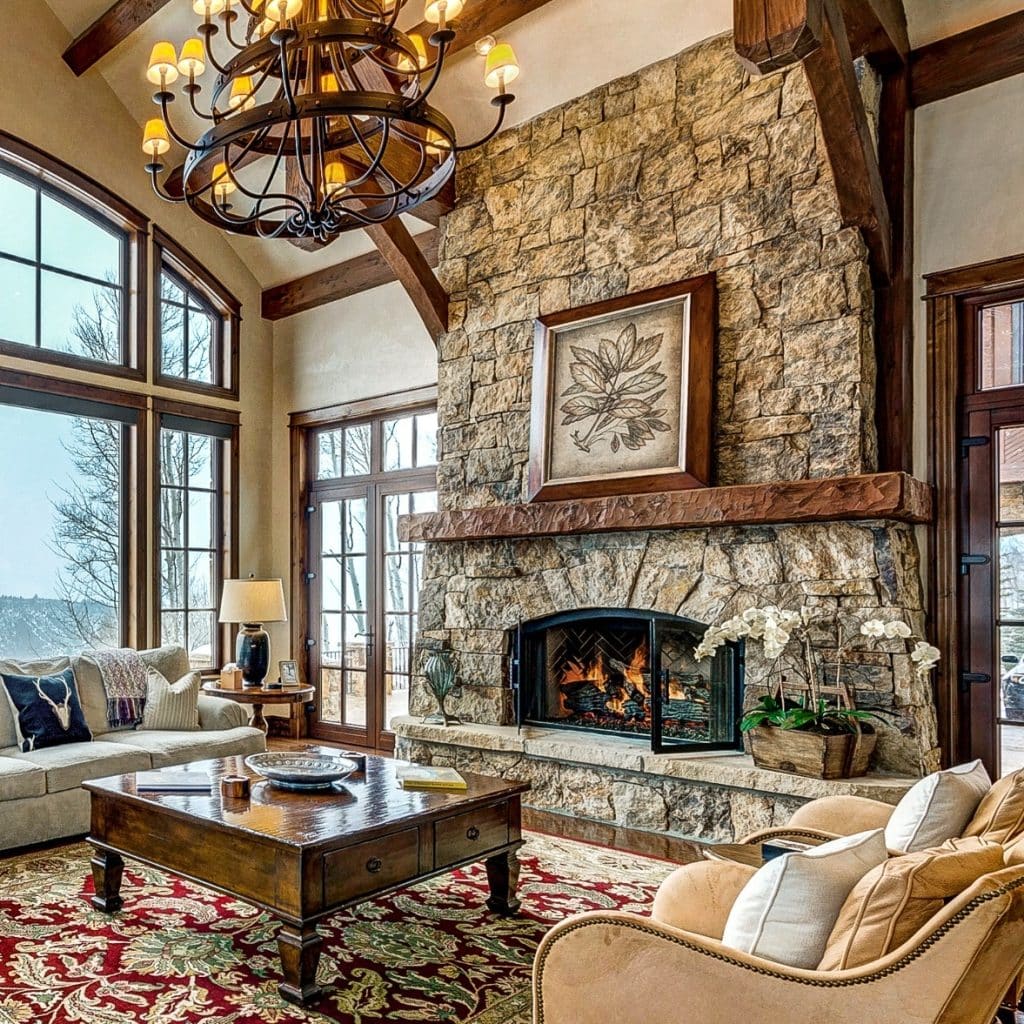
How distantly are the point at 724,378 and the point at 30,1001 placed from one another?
12.1 ft

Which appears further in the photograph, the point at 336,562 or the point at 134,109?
the point at 336,562

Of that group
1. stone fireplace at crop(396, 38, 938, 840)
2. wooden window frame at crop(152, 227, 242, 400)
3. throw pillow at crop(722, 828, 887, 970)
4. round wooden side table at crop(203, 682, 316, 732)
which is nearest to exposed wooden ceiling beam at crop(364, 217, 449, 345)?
stone fireplace at crop(396, 38, 938, 840)

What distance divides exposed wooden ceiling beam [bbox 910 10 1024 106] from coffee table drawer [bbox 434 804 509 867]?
145 inches

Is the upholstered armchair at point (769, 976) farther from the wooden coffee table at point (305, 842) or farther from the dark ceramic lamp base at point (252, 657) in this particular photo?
the dark ceramic lamp base at point (252, 657)

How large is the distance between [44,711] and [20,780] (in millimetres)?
548

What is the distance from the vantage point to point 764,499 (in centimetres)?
410

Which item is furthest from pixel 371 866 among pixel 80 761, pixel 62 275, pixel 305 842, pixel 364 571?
pixel 62 275

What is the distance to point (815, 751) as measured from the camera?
12.4ft

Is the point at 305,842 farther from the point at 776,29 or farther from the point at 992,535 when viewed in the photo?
the point at 992,535

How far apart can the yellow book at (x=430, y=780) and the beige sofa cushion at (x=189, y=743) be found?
165cm

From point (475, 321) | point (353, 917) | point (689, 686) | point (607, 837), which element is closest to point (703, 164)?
point (475, 321)

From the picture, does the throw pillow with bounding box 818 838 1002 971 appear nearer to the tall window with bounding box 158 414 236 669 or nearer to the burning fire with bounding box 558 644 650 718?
the burning fire with bounding box 558 644 650 718

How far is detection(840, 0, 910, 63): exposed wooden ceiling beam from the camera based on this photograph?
12.2ft

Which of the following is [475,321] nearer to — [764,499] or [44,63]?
[764,499]
